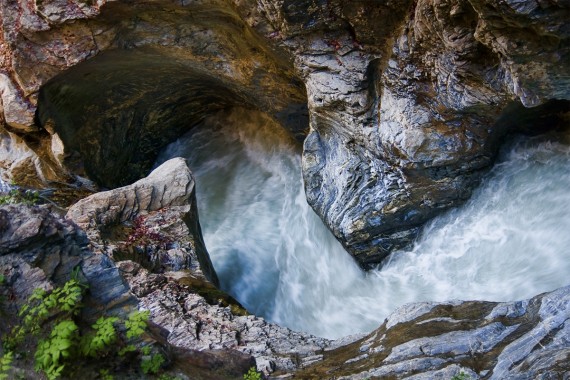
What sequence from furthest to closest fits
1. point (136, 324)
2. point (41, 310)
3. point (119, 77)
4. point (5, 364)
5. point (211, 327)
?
point (119, 77)
point (211, 327)
point (136, 324)
point (41, 310)
point (5, 364)

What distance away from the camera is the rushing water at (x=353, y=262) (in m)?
7.55

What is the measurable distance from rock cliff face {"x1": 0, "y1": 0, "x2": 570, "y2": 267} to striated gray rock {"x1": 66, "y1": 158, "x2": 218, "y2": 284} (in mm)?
2176

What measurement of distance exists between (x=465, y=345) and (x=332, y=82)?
181 inches

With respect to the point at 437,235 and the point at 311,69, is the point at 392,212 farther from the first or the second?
the point at 311,69

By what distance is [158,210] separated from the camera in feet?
28.2

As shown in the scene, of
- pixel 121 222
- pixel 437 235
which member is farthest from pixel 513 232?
pixel 121 222

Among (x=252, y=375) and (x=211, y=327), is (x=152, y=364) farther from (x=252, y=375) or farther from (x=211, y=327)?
(x=211, y=327)

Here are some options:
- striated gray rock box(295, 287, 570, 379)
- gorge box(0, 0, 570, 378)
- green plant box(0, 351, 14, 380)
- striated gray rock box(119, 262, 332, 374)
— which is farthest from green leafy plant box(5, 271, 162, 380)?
striated gray rock box(295, 287, 570, 379)

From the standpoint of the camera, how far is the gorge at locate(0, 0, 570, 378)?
5.56m

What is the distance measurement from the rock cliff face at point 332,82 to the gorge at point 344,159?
0.03 m

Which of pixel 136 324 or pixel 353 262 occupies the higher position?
pixel 136 324

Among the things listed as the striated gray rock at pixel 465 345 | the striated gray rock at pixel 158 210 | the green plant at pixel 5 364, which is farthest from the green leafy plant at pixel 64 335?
the striated gray rock at pixel 158 210

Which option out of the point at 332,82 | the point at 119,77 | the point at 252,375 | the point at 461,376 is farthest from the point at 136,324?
the point at 119,77

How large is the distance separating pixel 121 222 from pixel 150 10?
146 inches
